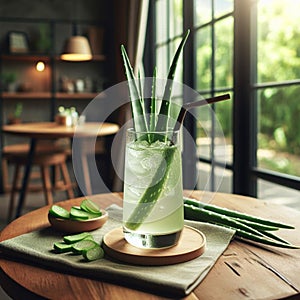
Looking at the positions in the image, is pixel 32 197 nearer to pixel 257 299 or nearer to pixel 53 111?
pixel 53 111

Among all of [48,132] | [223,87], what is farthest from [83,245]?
[48,132]

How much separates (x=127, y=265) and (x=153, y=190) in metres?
0.15

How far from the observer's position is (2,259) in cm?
92

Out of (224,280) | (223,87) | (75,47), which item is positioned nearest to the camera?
(224,280)

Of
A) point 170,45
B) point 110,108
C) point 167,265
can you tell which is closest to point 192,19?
point 170,45

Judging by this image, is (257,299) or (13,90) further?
(13,90)

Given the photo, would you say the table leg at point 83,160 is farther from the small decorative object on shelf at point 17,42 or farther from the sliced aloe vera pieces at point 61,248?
the sliced aloe vera pieces at point 61,248

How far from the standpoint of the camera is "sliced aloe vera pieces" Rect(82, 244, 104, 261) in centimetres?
88

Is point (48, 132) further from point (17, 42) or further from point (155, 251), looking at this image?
point (155, 251)

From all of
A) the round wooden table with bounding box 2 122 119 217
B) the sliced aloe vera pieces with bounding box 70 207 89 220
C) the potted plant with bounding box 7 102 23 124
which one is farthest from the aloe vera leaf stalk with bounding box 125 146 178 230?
the potted plant with bounding box 7 102 23 124

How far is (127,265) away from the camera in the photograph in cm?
86

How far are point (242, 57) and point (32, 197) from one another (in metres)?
2.83

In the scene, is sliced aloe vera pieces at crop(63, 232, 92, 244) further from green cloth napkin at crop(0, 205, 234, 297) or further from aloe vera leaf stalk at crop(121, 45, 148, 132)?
aloe vera leaf stalk at crop(121, 45, 148, 132)

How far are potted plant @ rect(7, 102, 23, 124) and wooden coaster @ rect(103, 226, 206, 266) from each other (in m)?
3.72
